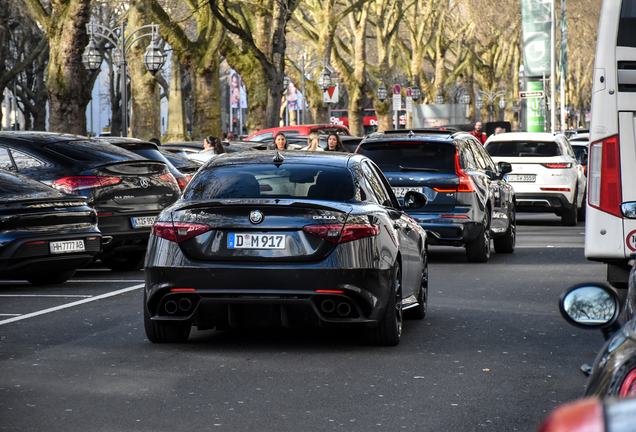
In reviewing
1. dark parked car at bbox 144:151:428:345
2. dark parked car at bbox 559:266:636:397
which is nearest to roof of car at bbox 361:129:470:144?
dark parked car at bbox 144:151:428:345

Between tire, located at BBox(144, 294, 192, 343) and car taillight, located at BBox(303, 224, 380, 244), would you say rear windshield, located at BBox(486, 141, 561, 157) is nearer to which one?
tire, located at BBox(144, 294, 192, 343)

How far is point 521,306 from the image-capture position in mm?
9844

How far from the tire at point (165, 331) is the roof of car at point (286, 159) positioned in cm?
119

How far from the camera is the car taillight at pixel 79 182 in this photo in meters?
12.3

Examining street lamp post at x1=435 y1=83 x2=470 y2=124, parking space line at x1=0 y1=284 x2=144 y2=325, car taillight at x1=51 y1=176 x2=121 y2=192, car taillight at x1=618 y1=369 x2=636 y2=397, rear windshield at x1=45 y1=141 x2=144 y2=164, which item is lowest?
parking space line at x1=0 y1=284 x2=144 y2=325

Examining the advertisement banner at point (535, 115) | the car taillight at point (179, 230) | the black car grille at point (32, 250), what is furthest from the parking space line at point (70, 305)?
the advertisement banner at point (535, 115)

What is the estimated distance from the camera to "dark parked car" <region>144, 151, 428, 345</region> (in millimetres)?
7098

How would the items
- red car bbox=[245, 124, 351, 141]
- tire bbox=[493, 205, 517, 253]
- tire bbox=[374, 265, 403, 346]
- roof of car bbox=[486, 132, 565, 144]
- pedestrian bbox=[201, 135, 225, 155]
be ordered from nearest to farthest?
tire bbox=[374, 265, 403, 346] → tire bbox=[493, 205, 517, 253] → roof of car bbox=[486, 132, 565, 144] → pedestrian bbox=[201, 135, 225, 155] → red car bbox=[245, 124, 351, 141]

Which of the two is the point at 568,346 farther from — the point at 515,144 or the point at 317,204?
the point at 515,144

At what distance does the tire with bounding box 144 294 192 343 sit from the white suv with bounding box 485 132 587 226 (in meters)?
13.7

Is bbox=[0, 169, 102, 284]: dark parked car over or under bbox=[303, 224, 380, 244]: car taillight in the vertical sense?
under

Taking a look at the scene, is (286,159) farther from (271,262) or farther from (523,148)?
(523,148)

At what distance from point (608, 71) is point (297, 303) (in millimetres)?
3614

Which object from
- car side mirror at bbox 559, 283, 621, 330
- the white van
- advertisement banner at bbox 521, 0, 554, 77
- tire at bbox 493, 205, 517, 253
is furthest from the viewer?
advertisement banner at bbox 521, 0, 554, 77
